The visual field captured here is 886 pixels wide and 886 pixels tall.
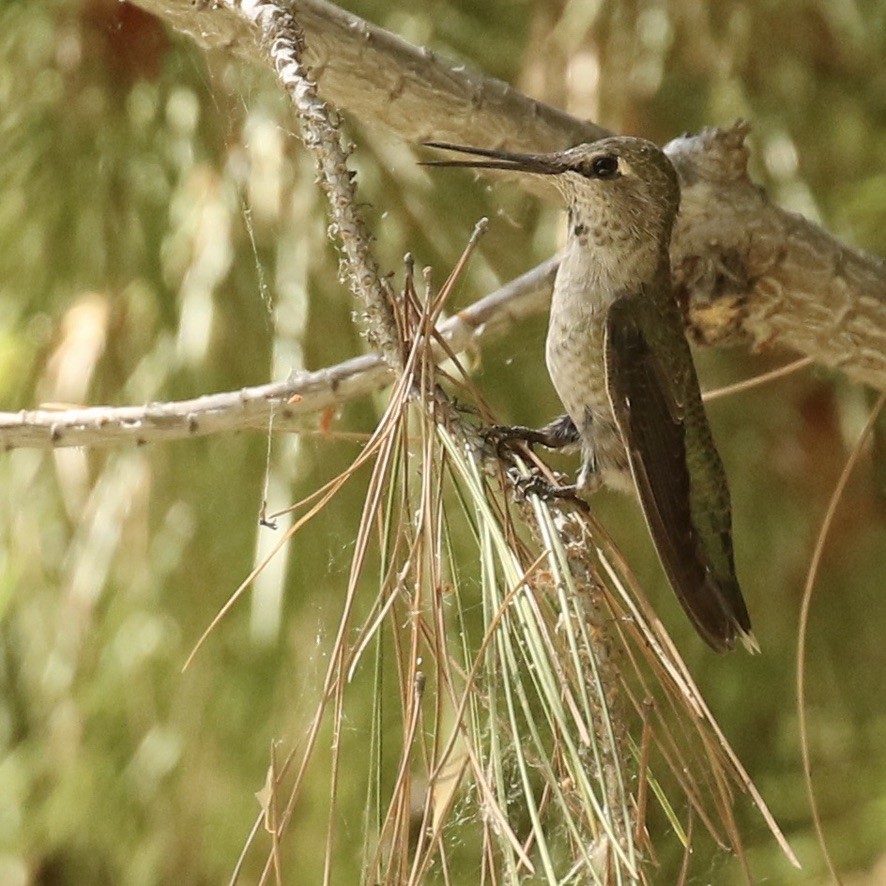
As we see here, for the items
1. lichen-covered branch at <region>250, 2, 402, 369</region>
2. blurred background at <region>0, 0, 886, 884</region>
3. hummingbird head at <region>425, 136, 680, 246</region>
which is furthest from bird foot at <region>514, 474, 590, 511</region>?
blurred background at <region>0, 0, 886, 884</region>

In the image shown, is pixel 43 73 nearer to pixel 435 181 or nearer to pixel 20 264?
pixel 20 264

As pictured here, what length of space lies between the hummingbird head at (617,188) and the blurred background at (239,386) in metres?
0.18

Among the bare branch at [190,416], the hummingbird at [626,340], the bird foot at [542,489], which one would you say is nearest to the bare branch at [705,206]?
the hummingbird at [626,340]

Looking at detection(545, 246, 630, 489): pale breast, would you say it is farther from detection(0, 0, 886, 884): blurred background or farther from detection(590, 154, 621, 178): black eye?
detection(0, 0, 886, 884): blurred background

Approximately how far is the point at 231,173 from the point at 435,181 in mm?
229

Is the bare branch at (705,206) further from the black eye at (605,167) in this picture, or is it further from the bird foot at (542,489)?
the bird foot at (542,489)

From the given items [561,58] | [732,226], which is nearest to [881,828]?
[732,226]

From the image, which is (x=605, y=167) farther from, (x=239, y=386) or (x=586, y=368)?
(x=239, y=386)

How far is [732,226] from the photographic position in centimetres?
110

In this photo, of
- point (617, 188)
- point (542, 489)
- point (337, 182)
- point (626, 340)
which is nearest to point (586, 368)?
point (626, 340)

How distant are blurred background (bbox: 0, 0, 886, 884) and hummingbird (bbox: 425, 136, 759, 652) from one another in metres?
0.20

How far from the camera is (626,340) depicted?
3.45 ft

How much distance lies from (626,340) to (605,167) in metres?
0.15

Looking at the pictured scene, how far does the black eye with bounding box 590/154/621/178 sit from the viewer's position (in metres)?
1.05
